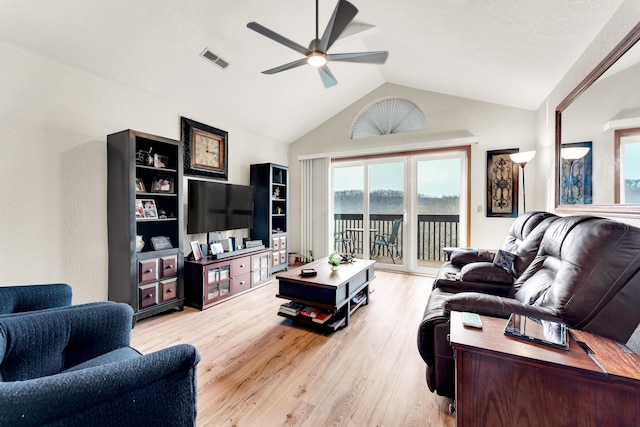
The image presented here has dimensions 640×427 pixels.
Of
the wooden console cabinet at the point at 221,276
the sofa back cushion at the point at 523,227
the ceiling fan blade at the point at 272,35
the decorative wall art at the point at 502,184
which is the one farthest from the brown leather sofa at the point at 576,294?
the wooden console cabinet at the point at 221,276

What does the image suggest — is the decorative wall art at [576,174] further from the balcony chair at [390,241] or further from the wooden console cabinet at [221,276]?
the wooden console cabinet at [221,276]

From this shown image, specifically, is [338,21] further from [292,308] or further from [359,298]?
[359,298]

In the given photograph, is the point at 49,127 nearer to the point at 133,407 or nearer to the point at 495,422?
the point at 133,407

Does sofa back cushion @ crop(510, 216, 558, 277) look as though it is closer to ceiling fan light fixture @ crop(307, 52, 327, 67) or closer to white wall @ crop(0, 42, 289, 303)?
ceiling fan light fixture @ crop(307, 52, 327, 67)

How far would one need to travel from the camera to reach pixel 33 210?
7.33 ft

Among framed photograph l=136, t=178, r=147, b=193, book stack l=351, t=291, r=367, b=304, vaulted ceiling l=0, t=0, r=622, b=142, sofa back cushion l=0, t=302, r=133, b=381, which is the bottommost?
book stack l=351, t=291, r=367, b=304


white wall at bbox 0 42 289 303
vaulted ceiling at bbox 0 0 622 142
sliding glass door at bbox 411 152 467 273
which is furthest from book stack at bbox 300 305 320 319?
vaulted ceiling at bbox 0 0 622 142

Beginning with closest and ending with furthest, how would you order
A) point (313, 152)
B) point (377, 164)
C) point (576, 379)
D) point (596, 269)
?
point (576, 379)
point (596, 269)
point (377, 164)
point (313, 152)

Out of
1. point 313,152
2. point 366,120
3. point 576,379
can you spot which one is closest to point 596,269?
point 576,379

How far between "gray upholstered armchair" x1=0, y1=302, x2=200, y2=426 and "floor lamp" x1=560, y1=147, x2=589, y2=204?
3.02 meters

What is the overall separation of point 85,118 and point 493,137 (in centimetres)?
495

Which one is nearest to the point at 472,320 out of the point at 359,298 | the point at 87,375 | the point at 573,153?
the point at 87,375

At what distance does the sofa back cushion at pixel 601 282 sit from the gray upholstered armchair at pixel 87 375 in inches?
65.3

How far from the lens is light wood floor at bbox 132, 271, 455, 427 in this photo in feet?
4.84
